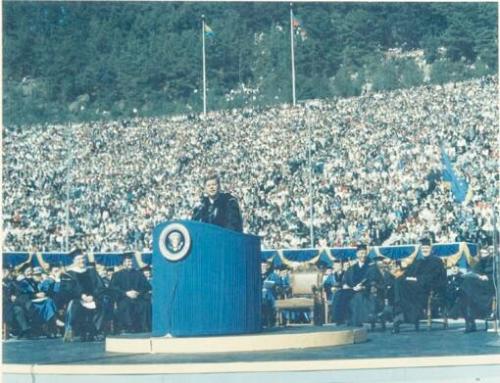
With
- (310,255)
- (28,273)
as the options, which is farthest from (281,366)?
(310,255)

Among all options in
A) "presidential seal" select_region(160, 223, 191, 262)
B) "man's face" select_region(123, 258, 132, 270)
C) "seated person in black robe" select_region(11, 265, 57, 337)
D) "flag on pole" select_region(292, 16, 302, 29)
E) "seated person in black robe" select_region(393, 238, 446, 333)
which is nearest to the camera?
"presidential seal" select_region(160, 223, 191, 262)

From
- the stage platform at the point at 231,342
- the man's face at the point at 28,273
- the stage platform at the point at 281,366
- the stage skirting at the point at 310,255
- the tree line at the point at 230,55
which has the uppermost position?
the tree line at the point at 230,55

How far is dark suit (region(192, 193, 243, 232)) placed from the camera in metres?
14.1

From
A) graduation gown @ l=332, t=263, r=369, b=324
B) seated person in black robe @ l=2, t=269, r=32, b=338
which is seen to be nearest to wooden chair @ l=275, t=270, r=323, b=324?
graduation gown @ l=332, t=263, r=369, b=324

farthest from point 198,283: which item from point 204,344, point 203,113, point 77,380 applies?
point 203,113

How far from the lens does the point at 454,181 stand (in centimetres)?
2038

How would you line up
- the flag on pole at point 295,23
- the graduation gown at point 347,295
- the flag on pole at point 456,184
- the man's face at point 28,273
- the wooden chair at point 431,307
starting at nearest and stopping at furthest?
the wooden chair at point 431,307
the graduation gown at point 347,295
the man's face at point 28,273
the flag on pole at point 456,184
the flag on pole at point 295,23

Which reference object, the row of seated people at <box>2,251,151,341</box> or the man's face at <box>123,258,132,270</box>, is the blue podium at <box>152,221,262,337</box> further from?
the man's face at <box>123,258,132,270</box>

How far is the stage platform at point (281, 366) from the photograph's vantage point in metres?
11.5

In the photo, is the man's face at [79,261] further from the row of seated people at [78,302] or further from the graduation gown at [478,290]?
the graduation gown at [478,290]

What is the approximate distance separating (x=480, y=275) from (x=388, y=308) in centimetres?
145

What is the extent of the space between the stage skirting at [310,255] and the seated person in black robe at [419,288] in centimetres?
179

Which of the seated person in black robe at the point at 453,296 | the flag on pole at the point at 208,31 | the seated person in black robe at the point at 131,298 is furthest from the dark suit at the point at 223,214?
the flag on pole at the point at 208,31

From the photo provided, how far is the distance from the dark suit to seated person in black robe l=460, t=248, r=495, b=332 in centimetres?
349
